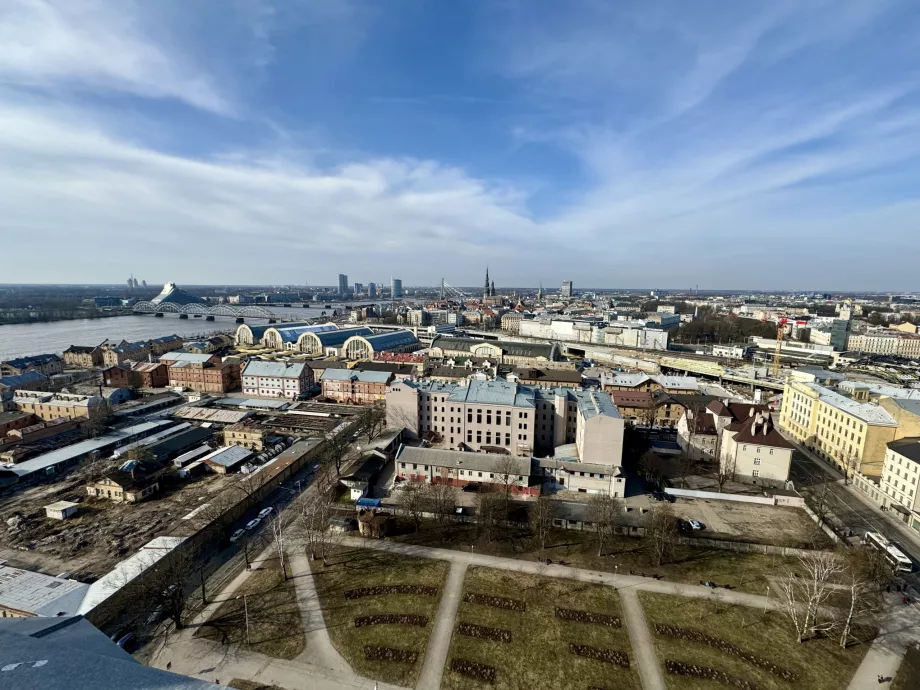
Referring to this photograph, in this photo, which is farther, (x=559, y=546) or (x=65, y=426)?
(x=65, y=426)

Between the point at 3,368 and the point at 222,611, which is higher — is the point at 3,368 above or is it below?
above

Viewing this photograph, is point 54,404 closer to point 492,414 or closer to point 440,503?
point 440,503

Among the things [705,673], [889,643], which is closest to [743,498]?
[889,643]

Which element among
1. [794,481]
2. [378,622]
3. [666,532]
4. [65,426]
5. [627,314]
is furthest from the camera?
[627,314]

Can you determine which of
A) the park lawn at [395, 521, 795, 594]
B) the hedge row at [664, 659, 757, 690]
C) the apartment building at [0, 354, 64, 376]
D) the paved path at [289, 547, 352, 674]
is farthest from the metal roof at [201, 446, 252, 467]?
the apartment building at [0, 354, 64, 376]

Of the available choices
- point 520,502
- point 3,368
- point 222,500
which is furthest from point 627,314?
point 3,368

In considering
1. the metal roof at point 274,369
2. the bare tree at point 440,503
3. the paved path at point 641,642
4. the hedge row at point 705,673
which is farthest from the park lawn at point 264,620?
the metal roof at point 274,369

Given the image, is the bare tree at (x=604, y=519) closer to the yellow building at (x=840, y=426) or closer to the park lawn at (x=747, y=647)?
the park lawn at (x=747, y=647)

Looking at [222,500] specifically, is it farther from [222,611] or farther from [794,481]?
[794,481]
